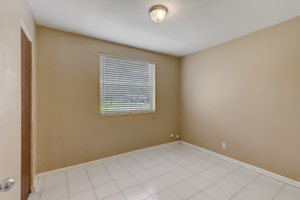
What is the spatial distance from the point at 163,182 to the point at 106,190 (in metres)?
0.87

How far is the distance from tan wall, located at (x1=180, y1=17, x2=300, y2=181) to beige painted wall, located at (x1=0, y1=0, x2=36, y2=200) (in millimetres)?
3319

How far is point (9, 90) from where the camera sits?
1.14 metres

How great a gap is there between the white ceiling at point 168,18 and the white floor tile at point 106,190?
8.44 feet

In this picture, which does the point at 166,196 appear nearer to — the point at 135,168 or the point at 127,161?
the point at 135,168

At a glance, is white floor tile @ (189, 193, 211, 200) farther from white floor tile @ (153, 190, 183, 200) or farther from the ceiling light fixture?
the ceiling light fixture

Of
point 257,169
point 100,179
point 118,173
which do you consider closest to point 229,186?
point 257,169

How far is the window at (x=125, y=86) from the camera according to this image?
9.53 feet

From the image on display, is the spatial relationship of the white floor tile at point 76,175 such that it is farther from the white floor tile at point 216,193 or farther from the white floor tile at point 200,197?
the white floor tile at point 216,193

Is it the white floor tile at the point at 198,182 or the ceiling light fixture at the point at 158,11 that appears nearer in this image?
the ceiling light fixture at the point at 158,11

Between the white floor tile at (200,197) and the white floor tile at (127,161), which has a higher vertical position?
the white floor tile at (127,161)

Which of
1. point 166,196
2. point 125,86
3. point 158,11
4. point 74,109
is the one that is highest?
point 158,11

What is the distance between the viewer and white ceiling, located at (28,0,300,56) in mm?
1777

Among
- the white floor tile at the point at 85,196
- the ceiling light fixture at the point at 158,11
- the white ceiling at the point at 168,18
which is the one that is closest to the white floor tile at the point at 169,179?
the white floor tile at the point at 85,196

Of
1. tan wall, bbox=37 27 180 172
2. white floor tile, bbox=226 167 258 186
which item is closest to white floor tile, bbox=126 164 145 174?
tan wall, bbox=37 27 180 172
